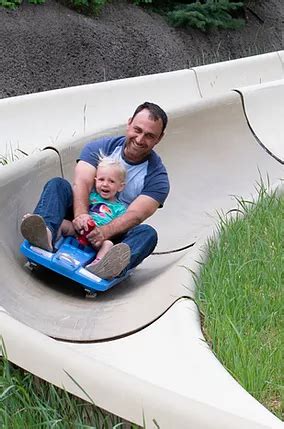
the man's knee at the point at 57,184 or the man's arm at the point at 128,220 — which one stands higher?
the man's knee at the point at 57,184

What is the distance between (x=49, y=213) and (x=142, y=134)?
0.49 metres

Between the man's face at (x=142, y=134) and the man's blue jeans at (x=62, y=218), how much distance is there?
326 mm

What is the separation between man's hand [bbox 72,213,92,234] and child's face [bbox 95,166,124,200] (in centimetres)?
16

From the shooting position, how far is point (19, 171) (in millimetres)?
3051

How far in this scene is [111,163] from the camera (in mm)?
3039

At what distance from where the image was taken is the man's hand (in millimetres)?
2863

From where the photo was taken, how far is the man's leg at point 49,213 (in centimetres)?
271

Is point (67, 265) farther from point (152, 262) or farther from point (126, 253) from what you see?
point (152, 262)

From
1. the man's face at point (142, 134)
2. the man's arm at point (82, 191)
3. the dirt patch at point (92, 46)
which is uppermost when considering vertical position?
the man's face at point (142, 134)

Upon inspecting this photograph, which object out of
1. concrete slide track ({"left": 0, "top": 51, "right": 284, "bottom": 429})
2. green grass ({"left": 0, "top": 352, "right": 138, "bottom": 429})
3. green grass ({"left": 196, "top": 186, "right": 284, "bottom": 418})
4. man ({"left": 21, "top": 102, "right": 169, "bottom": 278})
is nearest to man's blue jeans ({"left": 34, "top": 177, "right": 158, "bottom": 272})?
man ({"left": 21, "top": 102, "right": 169, "bottom": 278})

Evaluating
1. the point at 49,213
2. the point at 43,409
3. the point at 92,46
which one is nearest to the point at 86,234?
the point at 49,213

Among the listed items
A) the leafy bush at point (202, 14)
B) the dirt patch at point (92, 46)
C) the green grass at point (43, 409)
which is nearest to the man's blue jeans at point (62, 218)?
the green grass at point (43, 409)

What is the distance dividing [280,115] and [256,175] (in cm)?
93

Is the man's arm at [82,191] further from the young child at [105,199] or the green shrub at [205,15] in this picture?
the green shrub at [205,15]
